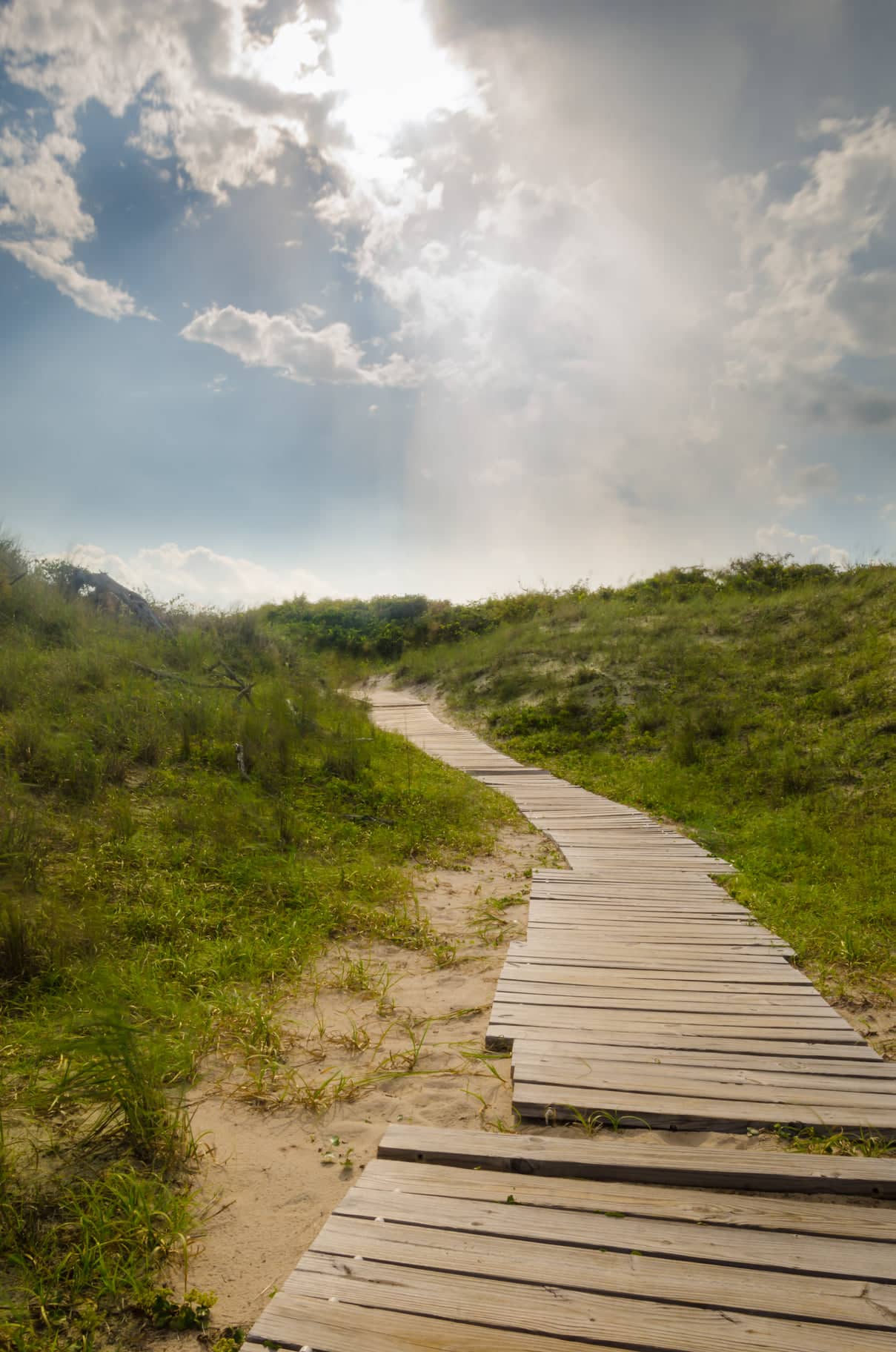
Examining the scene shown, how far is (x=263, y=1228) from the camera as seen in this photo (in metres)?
2.40

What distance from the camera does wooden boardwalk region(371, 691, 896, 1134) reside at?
291 cm

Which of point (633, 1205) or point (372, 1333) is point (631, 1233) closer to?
point (633, 1205)

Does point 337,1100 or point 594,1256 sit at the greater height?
point 594,1256

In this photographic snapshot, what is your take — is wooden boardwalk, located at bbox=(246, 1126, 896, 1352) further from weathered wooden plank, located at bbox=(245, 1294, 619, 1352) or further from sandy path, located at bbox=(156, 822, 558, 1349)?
sandy path, located at bbox=(156, 822, 558, 1349)

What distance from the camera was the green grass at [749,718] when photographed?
5762 mm

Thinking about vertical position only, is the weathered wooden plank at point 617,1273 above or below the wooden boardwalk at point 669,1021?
below

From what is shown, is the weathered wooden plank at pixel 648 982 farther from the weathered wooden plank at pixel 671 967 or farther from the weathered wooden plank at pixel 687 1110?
the weathered wooden plank at pixel 687 1110

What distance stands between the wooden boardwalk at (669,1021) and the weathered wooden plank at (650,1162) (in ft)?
0.81

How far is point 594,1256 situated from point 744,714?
31.3ft

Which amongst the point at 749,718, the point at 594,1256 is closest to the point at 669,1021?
the point at 594,1256

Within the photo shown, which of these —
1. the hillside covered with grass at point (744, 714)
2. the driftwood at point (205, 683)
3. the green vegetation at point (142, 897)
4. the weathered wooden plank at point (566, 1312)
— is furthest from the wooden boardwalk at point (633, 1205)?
the driftwood at point (205, 683)

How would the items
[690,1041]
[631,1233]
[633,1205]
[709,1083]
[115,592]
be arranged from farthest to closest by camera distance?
[115,592] < [690,1041] < [709,1083] < [633,1205] < [631,1233]

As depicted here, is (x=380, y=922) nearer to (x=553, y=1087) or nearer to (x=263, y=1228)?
(x=553, y=1087)

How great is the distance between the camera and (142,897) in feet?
15.7
